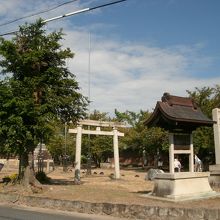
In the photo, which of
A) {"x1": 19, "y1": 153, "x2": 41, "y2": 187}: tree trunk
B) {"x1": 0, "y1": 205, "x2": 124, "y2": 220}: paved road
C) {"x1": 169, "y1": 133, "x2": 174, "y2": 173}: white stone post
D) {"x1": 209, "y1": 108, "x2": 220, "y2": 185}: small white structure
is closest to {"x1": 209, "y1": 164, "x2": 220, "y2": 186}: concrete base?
{"x1": 209, "y1": 108, "x2": 220, "y2": 185}: small white structure

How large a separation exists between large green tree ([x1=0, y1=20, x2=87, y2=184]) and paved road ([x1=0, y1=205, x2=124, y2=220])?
426cm

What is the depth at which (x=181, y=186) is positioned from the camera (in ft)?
51.0

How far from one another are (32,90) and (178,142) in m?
7.59

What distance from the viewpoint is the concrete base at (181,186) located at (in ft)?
50.2

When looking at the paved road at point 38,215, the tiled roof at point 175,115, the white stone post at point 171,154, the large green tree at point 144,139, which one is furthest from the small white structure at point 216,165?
the large green tree at point 144,139

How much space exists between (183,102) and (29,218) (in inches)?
322

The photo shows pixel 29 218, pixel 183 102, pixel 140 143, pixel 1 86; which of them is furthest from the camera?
pixel 140 143

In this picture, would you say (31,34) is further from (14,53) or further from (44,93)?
(44,93)

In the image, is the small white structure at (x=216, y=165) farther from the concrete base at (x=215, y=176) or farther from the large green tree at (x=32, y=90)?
the large green tree at (x=32, y=90)

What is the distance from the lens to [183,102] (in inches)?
693

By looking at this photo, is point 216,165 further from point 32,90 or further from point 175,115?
point 32,90

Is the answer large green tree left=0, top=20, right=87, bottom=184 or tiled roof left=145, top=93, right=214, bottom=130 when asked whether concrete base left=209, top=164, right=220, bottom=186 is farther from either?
large green tree left=0, top=20, right=87, bottom=184

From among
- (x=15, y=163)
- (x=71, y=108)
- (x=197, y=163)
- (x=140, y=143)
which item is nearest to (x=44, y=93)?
(x=71, y=108)

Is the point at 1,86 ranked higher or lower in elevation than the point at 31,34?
lower
